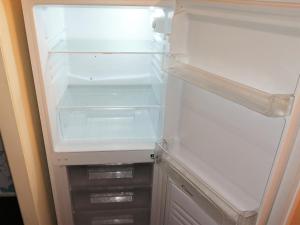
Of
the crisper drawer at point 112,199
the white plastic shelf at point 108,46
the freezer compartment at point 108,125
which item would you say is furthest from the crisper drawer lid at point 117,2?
the crisper drawer at point 112,199

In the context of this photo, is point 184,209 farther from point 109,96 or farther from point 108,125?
point 109,96

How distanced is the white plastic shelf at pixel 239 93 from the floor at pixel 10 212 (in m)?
1.13

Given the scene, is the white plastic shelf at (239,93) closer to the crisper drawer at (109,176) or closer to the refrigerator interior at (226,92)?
the refrigerator interior at (226,92)

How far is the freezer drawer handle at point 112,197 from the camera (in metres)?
1.43

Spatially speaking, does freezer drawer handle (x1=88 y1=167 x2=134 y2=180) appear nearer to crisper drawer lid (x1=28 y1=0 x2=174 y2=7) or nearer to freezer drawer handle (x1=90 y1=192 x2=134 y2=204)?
freezer drawer handle (x1=90 y1=192 x2=134 y2=204)

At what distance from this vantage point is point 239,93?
2.35 feet

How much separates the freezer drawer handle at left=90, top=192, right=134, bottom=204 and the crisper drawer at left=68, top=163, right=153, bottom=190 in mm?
79

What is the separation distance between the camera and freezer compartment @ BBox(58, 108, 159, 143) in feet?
4.37

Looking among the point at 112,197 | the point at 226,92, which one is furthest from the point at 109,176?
the point at 226,92

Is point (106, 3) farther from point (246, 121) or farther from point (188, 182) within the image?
point (188, 182)

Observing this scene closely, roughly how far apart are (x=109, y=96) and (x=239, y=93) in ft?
3.26

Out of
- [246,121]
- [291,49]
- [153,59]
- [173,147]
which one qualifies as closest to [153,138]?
[173,147]

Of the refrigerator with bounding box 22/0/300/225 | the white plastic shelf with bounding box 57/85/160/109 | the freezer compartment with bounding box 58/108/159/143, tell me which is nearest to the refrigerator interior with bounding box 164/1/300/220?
the refrigerator with bounding box 22/0/300/225

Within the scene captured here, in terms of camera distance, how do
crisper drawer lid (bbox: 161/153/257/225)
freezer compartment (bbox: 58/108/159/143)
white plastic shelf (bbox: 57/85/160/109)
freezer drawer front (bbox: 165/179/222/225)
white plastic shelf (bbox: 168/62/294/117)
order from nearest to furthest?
white plastic shelf (bbox: 168/62/294/117)
crisper drawer lid (bbox: 161/153/257/225)
freezer drawer front (bbox: 165/179/222/225)
freezer compartment (bbox: 58/108/159/143)
white plastic shelf (bbox: 57/85/160/109)
